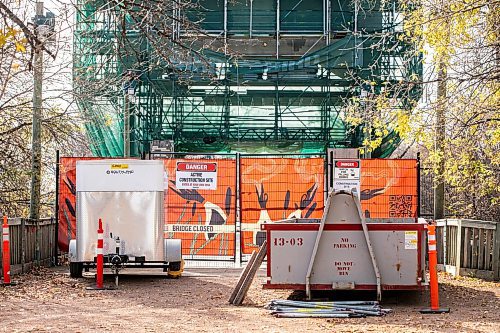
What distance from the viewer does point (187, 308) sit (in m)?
14.3

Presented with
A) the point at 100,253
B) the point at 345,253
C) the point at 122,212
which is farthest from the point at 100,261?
the point at 345,253

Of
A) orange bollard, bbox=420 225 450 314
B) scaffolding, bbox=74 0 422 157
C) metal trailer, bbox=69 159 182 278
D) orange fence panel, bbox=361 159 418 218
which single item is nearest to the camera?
orange bollard, bbox=420 225 450 314

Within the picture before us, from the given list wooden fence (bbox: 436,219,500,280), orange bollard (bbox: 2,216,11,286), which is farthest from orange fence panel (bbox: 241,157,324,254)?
orange bollard (bbox: 2,216,11,286)

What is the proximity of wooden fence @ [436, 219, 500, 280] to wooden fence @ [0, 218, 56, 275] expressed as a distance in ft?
30.4

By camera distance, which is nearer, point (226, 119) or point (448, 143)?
point (448, 143)

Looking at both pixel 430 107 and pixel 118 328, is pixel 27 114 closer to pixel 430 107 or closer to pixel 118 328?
pixel 430 107

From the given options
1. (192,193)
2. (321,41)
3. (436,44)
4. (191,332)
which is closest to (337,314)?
(191,332)

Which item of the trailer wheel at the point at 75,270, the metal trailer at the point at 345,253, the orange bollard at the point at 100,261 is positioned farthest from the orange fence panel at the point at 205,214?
→ the metal trailer at the point at 345,253

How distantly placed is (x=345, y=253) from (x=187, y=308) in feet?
8.87

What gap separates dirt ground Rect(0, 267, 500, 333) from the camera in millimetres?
12148

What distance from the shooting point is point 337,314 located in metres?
13.2

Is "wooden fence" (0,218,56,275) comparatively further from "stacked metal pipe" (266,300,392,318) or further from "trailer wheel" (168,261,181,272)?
"stacked metal pipe" (266,300,392,318)

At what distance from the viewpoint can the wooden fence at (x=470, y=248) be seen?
18594 mm

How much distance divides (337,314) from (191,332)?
2.52 m
